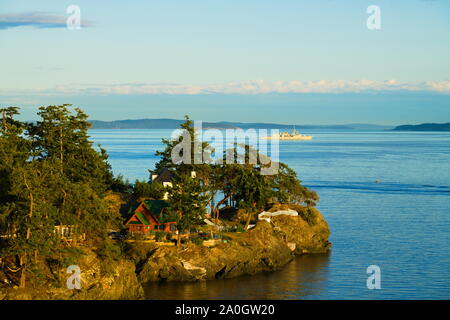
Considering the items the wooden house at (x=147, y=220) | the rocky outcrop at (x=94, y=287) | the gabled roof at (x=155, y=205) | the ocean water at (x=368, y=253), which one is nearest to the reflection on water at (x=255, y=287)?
the ocean water at (x=368, y=253)

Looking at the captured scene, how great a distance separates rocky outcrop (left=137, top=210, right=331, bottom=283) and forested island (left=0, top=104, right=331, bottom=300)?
0.09 metres

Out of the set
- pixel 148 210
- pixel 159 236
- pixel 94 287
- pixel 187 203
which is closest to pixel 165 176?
pixel 148 210

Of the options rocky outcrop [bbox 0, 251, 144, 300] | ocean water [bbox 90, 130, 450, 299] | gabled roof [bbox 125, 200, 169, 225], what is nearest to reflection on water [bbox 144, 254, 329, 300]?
ocean water [bbox 90, 130, 450, 299]

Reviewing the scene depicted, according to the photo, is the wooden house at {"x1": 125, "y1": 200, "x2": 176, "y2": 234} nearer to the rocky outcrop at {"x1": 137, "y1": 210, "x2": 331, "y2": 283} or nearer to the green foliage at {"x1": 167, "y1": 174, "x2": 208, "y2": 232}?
the green foliage at {"x1": 167, "y1": 174, "x2": 208, "y2": 232}

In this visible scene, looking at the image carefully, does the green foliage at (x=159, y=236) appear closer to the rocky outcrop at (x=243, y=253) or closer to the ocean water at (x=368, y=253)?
the rocky outcrop at (x=243, y=253)

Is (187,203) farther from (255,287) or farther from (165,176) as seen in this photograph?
(165,176)

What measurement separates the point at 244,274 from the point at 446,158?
153135mm

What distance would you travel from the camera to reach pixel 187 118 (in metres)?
75.4

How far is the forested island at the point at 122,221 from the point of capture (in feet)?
135

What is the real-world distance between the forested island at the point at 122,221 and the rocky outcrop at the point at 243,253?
0.09 metres
